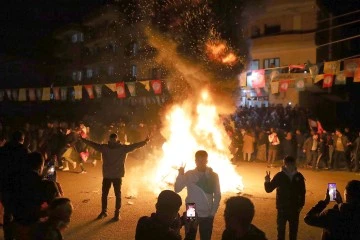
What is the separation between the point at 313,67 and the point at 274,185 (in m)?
13.3

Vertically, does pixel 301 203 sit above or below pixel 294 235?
above

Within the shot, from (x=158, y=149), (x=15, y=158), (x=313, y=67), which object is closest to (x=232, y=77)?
(x=313, y=67)

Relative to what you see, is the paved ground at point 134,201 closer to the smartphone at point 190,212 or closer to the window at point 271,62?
the smartphone at point 190,212

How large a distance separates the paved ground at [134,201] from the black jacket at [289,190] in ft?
5.94

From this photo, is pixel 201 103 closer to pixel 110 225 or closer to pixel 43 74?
pixel 110 225

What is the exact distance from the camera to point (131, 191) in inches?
464

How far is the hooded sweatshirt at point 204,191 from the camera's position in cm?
563

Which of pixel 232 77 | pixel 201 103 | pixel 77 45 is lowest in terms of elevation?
pixel 201 103

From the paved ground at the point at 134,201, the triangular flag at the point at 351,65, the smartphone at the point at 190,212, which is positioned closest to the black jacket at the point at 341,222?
the smartphone at the point at 190,212

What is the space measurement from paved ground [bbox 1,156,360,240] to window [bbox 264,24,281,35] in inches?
597

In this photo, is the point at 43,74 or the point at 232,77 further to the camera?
the point at 43,74

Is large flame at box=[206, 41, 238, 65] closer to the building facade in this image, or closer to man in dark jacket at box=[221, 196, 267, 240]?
the building facade

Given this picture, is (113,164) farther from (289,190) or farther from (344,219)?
(344,219)

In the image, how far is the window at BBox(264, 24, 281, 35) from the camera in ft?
97.1
